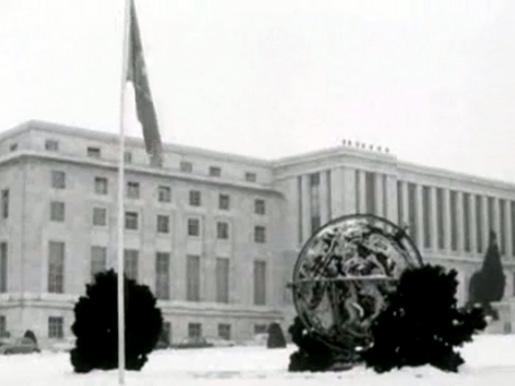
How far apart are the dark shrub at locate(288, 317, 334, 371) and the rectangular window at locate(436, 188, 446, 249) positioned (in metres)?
78.2

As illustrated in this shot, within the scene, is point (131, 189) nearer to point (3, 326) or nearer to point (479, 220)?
point (3, 326)

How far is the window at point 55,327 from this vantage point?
2787 inches

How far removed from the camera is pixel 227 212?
8388cm

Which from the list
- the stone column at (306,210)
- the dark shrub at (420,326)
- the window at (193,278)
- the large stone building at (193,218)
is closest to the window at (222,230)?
the large stone building at (193,218)

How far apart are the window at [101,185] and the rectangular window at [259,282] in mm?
16274

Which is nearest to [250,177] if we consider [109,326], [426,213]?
[426,213]

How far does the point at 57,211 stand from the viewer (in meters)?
72.6

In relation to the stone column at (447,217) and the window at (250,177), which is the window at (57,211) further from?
the stone column at (447,217)

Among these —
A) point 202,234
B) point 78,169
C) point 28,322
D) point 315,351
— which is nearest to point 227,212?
point 202,234

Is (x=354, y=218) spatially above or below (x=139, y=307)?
above

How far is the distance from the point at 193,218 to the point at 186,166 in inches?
193

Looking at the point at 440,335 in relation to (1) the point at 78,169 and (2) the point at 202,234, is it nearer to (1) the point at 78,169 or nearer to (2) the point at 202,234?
(1) the point at 78,169

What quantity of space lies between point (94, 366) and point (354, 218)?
21.3 feet

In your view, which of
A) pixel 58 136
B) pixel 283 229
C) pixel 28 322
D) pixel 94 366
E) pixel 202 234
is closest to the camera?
pixel 94 366
